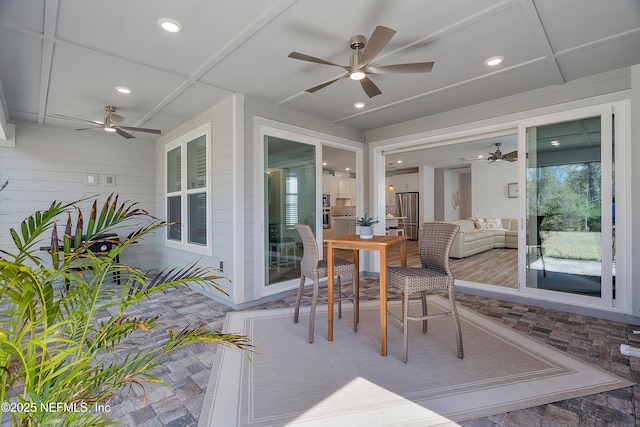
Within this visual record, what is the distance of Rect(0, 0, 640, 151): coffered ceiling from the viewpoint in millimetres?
2172

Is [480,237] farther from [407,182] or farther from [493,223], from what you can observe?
[407,182]

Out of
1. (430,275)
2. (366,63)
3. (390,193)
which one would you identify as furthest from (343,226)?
(366,63)

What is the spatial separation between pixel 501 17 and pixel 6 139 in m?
6.23

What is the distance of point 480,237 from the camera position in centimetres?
763

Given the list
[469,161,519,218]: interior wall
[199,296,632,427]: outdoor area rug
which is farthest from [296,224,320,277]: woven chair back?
[469,161,519,218]: interior wall

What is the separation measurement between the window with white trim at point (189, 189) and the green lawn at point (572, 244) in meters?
4.27

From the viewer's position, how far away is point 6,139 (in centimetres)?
438

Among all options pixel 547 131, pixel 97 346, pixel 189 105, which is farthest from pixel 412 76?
pixel 97 346

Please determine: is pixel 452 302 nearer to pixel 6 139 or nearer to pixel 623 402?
pixel 623 402

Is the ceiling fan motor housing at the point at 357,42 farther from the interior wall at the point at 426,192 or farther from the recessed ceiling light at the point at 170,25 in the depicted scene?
the interior wall at the point at 426,192

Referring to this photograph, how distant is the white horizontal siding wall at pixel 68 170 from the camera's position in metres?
4.48

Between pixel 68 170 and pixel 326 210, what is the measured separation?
20.3 ft

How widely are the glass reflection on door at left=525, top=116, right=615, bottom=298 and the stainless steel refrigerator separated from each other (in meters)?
6.75

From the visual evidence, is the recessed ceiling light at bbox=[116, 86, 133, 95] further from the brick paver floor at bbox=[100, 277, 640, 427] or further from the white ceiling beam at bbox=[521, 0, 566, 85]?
the white ceiling beam at bbox=[521, 0, 566, 85]
